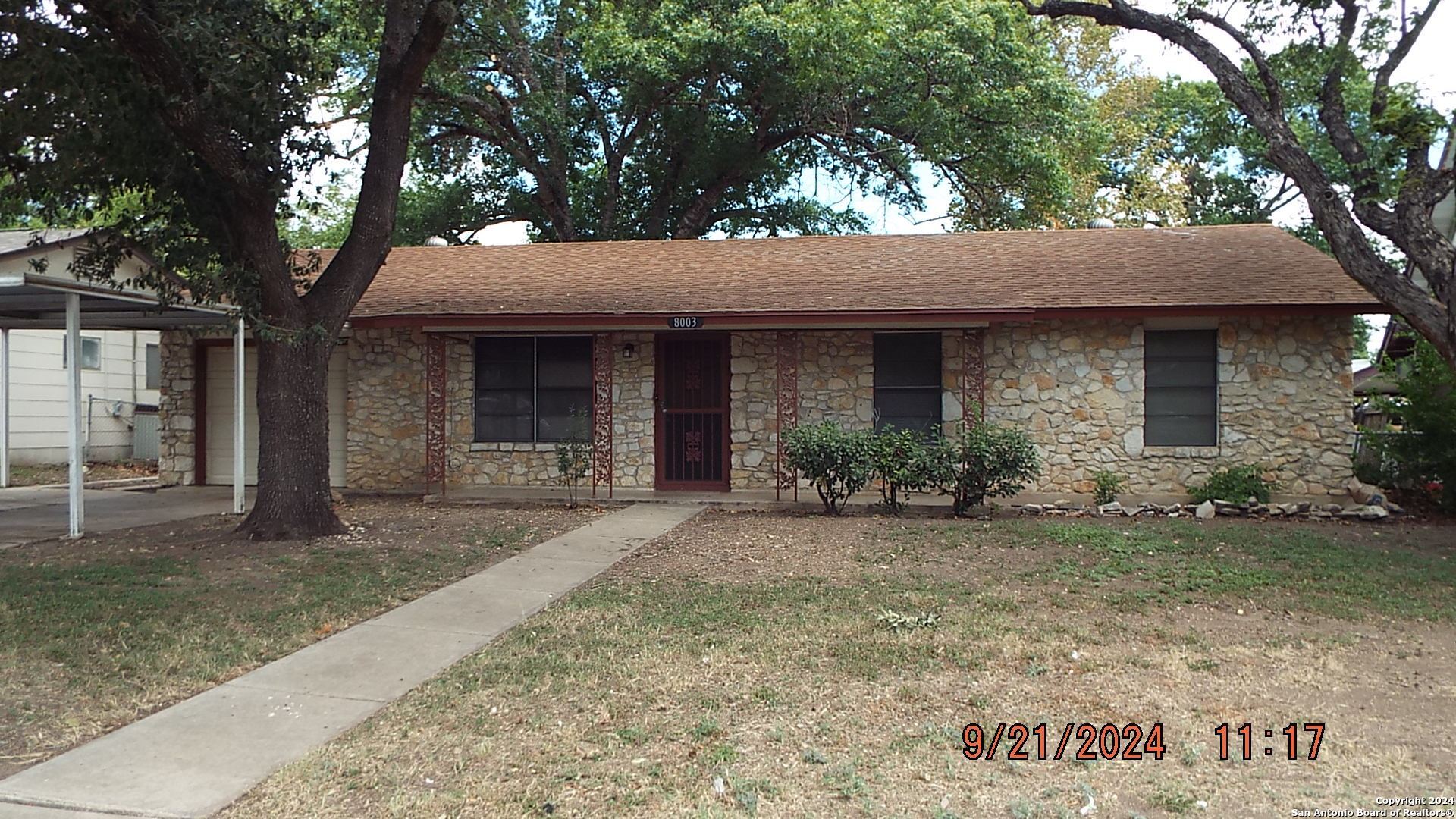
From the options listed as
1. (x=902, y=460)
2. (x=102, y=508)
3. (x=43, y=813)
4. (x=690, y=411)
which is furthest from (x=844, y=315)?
(x=102, y=508)

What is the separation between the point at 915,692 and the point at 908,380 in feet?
25.9

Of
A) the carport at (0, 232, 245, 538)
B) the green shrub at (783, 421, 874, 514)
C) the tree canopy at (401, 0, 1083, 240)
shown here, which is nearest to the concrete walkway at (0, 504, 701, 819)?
the green shrub at (783, 421, 874, 514)

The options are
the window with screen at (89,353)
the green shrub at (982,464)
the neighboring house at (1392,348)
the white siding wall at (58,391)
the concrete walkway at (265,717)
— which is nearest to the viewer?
the concrete walkway at (265,717)

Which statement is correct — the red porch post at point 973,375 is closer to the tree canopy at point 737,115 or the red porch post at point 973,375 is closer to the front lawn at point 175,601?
the front lawn at point 175,601

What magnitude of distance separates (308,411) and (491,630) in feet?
14.0

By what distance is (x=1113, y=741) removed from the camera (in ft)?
13.7

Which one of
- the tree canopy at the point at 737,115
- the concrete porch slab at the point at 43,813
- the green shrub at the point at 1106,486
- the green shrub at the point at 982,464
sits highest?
the tree canopy at the point at 737,115

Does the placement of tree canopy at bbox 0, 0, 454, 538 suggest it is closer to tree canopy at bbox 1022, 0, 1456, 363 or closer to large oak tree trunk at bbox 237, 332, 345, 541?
large oak tree trunk at bbox 237, 332, 345, 541

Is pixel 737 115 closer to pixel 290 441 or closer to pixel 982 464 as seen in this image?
pixel 982 464

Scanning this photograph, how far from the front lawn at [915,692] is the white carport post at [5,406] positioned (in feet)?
34.8

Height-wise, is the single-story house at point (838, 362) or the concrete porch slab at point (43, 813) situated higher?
the single-story house at point (838, 362)

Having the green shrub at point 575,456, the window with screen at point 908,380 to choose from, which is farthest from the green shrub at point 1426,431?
the green shrub at point 575,456

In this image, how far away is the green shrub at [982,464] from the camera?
1024cm

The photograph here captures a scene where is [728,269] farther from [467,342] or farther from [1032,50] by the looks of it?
[1032,50]
